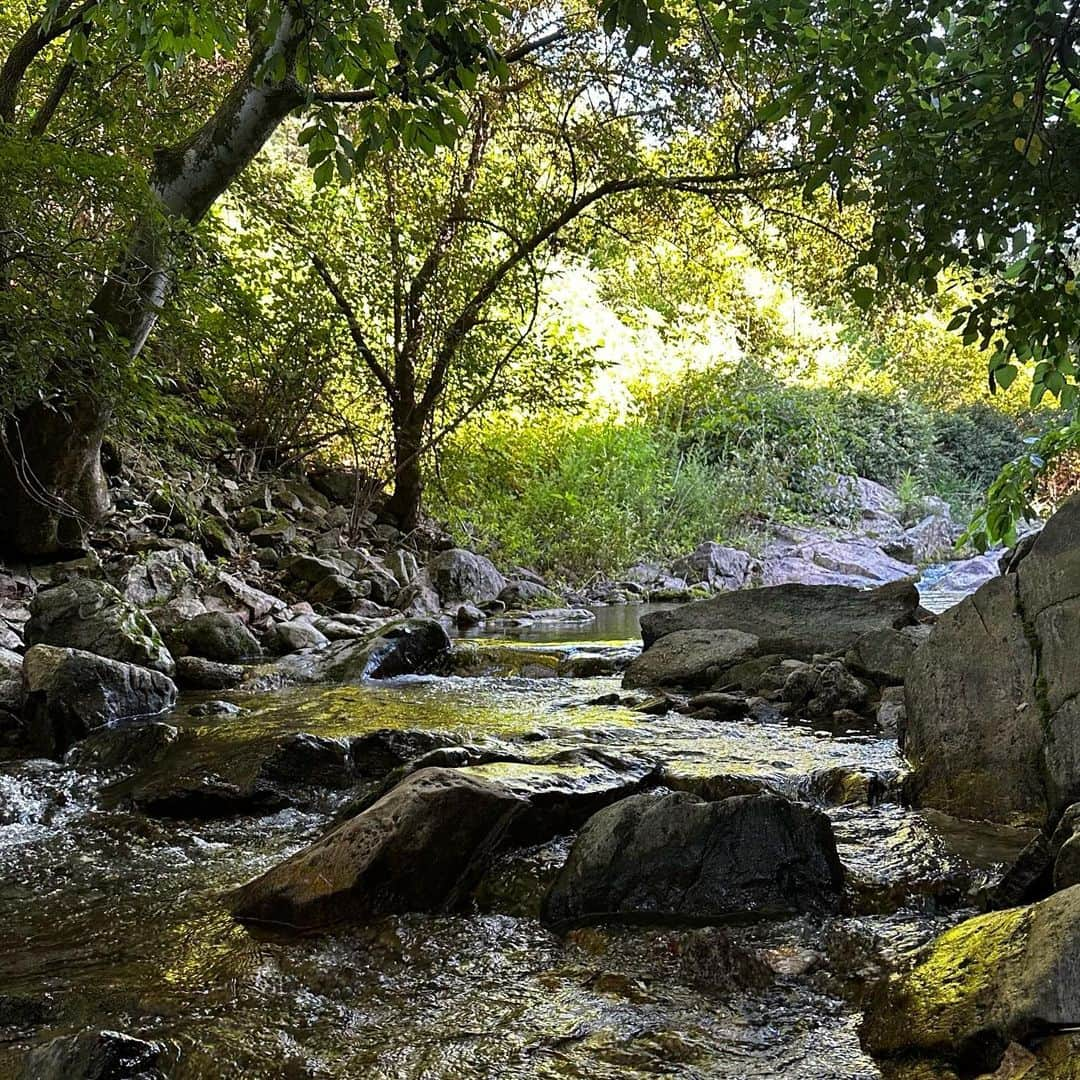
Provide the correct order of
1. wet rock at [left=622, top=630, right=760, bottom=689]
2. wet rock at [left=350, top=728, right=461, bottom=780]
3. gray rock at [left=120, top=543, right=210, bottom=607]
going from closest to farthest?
1. wet rock at [left=350, top=728, right=461, bottom=780]
2. wet rock at [left=622, top=630, right=760, bottom=689]
3. gray rock at [left=120, top=543, right=210, bottom=607]

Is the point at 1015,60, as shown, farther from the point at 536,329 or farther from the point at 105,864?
the point at 536,329

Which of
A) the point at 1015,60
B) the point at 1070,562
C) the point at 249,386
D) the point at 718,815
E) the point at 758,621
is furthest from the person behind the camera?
the point at 249,386

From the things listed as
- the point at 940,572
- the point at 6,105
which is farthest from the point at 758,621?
the point at 940,572

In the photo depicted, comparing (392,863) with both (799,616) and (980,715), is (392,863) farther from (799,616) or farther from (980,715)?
(799,616)

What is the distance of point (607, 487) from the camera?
42.7 ft

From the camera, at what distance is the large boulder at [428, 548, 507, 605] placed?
10.2 metres

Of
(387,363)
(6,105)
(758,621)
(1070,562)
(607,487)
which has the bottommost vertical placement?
(758,621)

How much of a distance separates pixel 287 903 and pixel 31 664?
2970mm

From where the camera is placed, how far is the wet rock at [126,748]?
3.95m

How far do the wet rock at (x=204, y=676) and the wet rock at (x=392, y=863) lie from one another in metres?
3.35

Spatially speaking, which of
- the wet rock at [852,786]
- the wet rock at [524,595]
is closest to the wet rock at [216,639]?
the wet rock at [524,595]

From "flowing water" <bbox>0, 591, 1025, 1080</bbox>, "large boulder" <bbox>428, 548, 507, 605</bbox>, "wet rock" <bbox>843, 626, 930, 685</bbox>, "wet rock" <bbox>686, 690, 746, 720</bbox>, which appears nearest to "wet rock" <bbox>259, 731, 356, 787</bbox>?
"flowing water" <bbox>0, 591, 1025, 1080</bbox>

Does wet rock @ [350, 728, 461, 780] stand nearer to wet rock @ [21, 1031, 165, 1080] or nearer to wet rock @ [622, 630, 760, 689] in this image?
wet rock @ [622, 630, 760, 689]

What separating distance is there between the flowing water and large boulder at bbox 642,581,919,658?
2.41 metres
